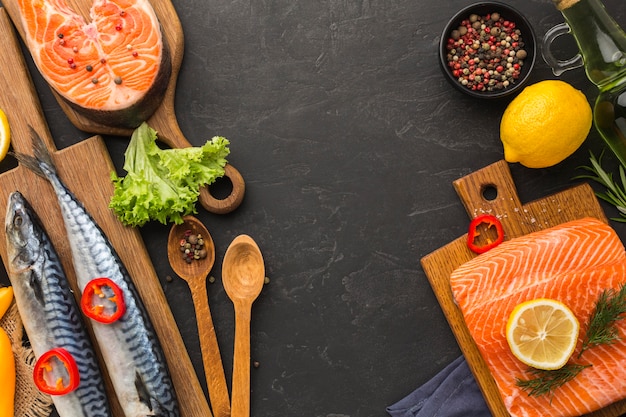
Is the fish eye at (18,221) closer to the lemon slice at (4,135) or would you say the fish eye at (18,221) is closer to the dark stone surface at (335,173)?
the lemon slice at (4,135)

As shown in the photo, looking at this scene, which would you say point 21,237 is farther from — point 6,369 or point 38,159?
point 6,369

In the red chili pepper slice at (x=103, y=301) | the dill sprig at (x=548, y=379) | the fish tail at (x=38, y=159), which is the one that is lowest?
the dill sprig at (x=548, y=379)

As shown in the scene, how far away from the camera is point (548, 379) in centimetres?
279

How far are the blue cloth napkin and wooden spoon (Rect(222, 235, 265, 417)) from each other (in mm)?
697

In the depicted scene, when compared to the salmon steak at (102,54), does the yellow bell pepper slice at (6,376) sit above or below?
below

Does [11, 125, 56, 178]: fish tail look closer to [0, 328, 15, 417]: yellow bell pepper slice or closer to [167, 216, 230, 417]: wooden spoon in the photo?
[167, 216, 230, 417]: wooden spoon

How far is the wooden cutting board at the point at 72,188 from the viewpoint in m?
3.08

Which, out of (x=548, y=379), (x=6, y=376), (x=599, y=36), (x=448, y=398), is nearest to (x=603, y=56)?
(x=599, y=36)

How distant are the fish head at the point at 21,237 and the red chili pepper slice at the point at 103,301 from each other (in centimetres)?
29

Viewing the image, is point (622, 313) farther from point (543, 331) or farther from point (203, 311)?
point (203, 311)

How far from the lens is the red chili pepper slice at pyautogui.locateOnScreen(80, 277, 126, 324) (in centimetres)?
290

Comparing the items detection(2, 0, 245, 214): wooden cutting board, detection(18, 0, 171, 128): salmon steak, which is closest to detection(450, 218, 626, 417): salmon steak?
detection(2, 0, 245, 214): wooden cutting board

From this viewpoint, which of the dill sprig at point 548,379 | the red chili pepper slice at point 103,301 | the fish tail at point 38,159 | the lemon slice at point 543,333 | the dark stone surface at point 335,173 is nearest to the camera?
the lemon slice at point 543,333

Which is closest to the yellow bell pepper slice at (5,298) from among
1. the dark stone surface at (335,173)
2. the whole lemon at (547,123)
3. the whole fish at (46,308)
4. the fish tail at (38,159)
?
the whole fish at (46,308)
